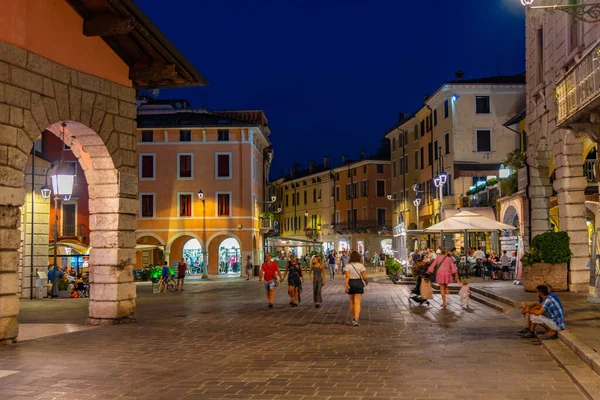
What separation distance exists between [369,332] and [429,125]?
4212 centimetres

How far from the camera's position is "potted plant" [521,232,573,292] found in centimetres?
1909

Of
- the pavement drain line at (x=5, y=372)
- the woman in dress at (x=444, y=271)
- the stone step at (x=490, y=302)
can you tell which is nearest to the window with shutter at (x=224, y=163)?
the stone step at (x=490, y=302)

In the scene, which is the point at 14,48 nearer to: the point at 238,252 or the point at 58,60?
the point at 58,60

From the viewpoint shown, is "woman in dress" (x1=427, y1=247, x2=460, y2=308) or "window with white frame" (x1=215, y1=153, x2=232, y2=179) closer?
"woman in dress" (x1=427, y1=247, x2=460, y2=308)

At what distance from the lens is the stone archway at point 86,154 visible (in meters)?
11.6

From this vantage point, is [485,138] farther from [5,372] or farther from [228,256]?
[5,372]

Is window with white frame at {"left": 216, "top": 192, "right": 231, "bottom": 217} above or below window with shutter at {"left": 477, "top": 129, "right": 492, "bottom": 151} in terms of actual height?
below

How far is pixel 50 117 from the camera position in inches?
499

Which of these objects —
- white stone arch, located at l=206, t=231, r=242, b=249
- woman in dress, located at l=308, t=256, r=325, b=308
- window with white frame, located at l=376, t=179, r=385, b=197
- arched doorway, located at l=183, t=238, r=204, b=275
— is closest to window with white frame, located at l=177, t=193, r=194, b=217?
arched doorway, located at l=183, t=238, r=204, b=275

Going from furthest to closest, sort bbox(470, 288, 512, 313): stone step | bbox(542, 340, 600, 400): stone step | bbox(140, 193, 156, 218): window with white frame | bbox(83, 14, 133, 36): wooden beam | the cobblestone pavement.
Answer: bbox(140, 193, 156, 218): window with white frame < bbox(470, 288, 512, 313): stone step < bbox(83, 14, 133, 36): wooden beam < the cobblestone pavement < bbox(542, 340, 600, 400): stone step

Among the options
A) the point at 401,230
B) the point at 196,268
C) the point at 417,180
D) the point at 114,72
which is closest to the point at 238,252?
the point at 196,268

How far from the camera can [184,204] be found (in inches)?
1976

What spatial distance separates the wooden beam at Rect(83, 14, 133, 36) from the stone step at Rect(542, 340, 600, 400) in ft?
31.5

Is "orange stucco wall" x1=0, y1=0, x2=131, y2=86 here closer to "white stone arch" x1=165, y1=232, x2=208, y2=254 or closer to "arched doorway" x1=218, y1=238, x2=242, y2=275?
"white stone arch" x1=165, y1=232, x2=208, y2=254
